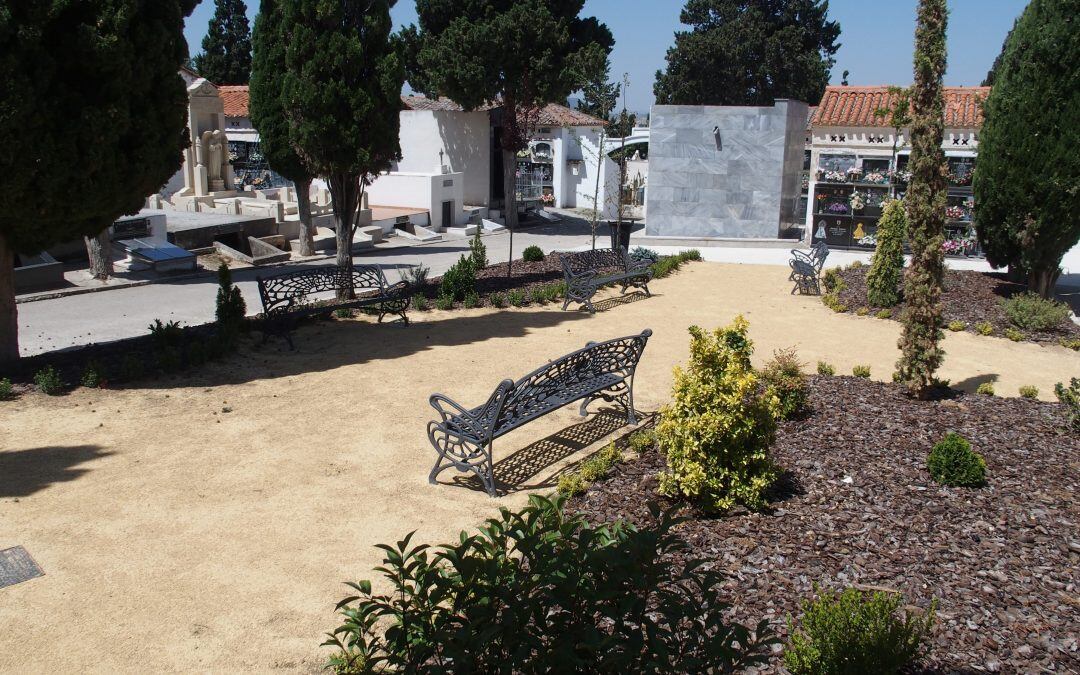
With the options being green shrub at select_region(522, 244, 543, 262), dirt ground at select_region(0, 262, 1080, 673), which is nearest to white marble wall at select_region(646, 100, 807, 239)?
green shrub at select_region(522, 244, 543, 262)

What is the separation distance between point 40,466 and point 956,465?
7.38 meters

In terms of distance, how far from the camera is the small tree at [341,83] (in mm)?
13648

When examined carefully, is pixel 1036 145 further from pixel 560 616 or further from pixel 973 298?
pixel 560 616

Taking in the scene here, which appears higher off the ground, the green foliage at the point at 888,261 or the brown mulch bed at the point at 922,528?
the green foliage at the point at 888,261

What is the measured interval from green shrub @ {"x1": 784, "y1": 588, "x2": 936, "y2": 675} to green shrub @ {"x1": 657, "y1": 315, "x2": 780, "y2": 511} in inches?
65.6

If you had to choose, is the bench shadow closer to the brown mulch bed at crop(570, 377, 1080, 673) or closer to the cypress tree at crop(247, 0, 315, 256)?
the brown mulch bed at crop(570, 377, 1080, 673)

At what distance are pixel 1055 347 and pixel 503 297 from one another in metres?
8.60

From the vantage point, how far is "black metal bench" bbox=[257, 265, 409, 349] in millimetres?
11320

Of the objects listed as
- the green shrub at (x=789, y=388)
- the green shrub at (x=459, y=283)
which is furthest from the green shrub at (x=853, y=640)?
the green shrub at (x=459, y=283)

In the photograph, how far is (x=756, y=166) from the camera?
2250cm

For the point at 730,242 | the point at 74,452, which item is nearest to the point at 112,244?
the point at 74,452

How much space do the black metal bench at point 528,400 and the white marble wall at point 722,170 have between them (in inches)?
593

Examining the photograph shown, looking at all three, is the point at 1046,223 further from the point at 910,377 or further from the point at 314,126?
the point at 314,126

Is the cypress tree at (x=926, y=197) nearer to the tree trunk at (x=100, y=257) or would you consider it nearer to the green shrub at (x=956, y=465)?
the green shrub at (x=956, y=465)
